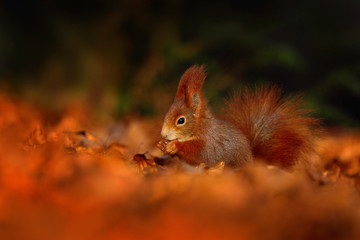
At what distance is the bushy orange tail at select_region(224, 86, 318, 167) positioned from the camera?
1186 mm

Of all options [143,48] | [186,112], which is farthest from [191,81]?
[143,48]

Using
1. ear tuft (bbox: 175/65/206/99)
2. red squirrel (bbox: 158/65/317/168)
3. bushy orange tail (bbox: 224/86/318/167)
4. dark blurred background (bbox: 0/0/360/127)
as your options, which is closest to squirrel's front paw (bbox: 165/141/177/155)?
red squirrel (bbox: 158/65/317/168)

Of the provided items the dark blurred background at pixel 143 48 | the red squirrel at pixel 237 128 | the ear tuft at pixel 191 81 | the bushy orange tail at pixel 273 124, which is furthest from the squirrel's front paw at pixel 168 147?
the dark blurred background at pixel 143 48

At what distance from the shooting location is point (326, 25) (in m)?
2.87

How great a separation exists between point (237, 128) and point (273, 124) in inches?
4.0

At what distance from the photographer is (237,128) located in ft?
3.94

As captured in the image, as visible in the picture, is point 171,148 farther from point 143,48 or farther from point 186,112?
point 143,48

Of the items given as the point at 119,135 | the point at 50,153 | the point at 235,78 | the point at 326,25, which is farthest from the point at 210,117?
the point at 326,25

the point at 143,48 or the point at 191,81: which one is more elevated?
the point at 143,48

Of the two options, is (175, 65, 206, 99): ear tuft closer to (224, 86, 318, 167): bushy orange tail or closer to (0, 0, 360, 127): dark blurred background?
(224, 86, 318, 167): bushy orange tail

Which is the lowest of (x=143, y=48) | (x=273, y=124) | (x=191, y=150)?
(x=191, y=150)

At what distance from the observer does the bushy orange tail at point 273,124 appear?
119 cm

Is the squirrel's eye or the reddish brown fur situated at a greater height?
the squirrel's eye

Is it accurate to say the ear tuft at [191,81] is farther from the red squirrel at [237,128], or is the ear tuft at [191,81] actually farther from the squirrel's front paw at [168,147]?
the squirrel's front paw at [168,147]
